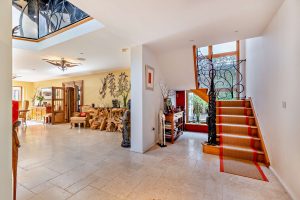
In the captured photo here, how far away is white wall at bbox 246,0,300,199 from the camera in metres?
1.74

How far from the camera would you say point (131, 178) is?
7.29 feet

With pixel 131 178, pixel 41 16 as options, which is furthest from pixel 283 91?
pixel 41 16

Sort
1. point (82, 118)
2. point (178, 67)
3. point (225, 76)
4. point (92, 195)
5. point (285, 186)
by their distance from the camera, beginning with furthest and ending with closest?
1. point (82, 118)
2. point (225, 76)
3. point (178, 67)
4. point (285, 186)
5. point (92, 195)

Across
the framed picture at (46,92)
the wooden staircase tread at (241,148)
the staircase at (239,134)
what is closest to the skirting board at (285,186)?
the staircase at (239,134)

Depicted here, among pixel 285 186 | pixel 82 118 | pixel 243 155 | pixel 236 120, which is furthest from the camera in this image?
pixel 82 118

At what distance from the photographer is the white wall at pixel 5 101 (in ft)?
2.35

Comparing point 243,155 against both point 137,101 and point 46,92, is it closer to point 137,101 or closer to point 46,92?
point 137,101

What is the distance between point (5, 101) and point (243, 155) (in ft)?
12.4

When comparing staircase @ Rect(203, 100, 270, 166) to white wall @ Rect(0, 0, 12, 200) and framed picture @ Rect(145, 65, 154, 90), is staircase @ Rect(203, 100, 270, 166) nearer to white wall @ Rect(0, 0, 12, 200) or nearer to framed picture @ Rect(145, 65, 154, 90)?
framed picture @ Rect(145, 65, 154, 90)

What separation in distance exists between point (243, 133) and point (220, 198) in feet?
7.19

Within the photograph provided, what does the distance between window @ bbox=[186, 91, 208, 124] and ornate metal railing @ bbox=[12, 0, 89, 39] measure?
4918mm

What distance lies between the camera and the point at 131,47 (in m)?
3.56

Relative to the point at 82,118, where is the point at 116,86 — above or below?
above

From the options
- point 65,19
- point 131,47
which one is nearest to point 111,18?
point 131,47
